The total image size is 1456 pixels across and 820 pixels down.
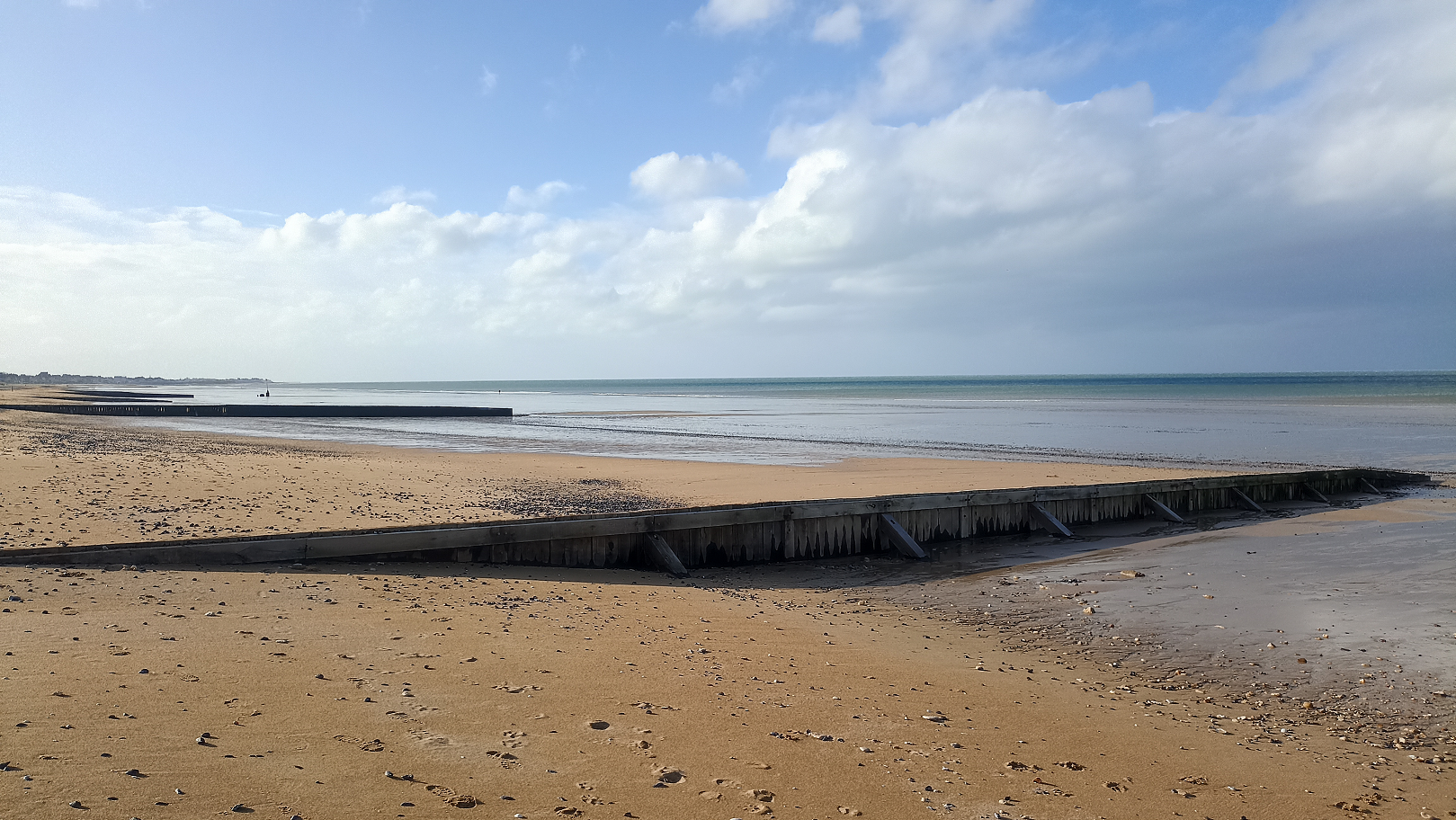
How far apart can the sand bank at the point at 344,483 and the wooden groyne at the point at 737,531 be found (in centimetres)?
113

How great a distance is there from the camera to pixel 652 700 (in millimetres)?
6480

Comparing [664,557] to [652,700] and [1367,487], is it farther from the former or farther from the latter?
[1367,487]

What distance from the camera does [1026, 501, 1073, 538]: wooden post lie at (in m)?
17.2

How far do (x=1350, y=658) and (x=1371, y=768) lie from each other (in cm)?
333

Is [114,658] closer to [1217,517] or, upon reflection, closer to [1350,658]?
[1350,658]

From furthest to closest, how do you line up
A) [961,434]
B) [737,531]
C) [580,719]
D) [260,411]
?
[260,411], [961,434], [737,531], [580,719]

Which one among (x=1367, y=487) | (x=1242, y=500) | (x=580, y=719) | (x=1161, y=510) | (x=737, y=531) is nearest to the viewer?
(x=580, y=719)

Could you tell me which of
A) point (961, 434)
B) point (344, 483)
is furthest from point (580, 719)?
point (961, 434)

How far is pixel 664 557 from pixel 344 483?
9.55 m

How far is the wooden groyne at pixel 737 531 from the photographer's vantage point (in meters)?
9.95

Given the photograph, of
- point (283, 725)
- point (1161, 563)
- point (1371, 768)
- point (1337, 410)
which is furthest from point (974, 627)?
point (1337, 410)

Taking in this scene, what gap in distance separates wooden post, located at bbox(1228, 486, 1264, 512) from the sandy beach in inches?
403

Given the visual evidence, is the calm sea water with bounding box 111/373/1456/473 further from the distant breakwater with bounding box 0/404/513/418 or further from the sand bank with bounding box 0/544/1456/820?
the sand bank with bounding box 0/544/1456/820

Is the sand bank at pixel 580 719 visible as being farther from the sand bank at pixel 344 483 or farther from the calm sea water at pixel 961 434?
the calm sea water at pixel 961 434
